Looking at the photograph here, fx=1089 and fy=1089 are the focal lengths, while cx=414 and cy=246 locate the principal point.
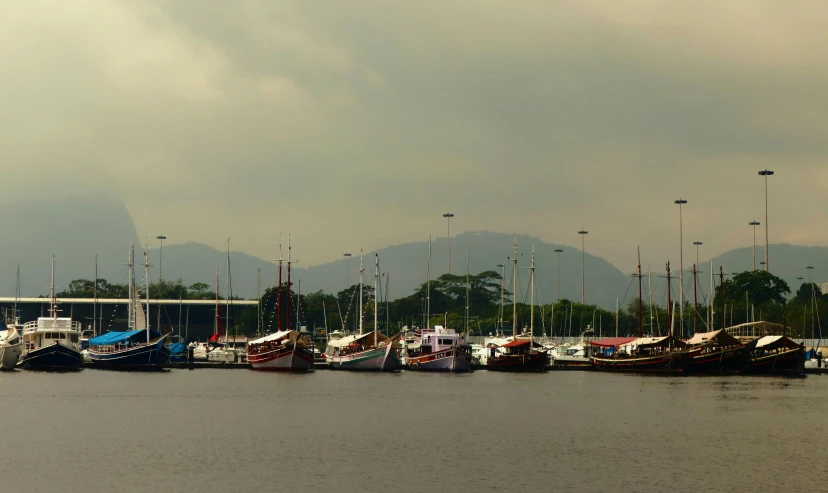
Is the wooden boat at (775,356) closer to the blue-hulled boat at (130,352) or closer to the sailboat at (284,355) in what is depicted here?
the sailboat at (284,355)

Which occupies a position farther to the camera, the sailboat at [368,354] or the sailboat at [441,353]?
the sailboat at [368,354]

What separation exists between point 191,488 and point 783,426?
41.7 meters

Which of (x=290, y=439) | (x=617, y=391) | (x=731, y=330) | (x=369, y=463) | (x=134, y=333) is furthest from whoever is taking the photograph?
(x=731, y=330)

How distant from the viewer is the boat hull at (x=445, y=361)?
12488 cm

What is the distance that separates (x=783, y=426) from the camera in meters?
71.0

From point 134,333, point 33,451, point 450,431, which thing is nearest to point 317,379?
point 134,333

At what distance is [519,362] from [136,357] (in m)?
44.6

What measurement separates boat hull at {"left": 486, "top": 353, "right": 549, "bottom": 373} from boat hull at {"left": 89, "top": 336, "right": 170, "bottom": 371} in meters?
39.0

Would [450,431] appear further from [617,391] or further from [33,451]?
[617,391]

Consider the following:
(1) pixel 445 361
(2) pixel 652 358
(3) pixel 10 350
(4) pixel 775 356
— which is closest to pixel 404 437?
(1) pixel 445 361

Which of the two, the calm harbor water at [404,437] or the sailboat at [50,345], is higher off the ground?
the sailboat at [50,345]

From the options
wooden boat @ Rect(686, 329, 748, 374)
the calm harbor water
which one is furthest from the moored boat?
wooden boat @ Rect(686, 329, 748, 374)

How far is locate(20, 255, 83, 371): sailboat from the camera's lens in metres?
120

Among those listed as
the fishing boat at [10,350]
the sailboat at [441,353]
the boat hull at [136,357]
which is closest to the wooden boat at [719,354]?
the sailboat at [441,353]
